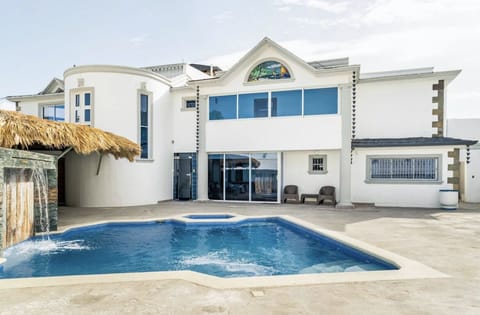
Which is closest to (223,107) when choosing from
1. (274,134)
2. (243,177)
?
(274,134)

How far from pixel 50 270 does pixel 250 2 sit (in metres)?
9.98

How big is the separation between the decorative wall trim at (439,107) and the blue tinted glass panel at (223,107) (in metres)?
8.67

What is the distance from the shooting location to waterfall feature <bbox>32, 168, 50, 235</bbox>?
24.9 feet

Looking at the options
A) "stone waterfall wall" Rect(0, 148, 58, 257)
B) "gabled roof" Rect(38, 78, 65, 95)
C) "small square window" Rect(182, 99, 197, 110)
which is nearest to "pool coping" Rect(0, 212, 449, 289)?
"stone waterfall wall" Rect(0, 148, 58, 257)

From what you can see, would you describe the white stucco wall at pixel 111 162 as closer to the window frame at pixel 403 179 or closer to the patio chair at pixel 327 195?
the patio chair at pixel 327 195

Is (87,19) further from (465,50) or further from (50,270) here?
(465,50)

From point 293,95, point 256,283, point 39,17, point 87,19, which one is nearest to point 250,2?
point 293,95

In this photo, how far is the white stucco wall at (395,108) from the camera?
12953mm

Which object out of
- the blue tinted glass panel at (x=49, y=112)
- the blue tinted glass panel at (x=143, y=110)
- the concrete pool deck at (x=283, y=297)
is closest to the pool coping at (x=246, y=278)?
the concrete pool deck at (x=283, y=297)

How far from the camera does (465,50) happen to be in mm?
11406

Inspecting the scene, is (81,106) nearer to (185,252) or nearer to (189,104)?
(189,104)

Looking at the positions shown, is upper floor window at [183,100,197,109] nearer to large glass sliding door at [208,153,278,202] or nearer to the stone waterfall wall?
large glass sliding door at [208,153,278,202]

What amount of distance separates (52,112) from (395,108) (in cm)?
1799

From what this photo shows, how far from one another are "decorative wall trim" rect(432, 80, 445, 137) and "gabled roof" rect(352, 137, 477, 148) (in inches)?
24.5
